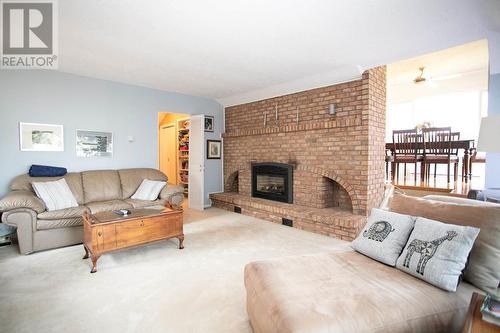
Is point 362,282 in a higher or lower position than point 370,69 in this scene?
lower

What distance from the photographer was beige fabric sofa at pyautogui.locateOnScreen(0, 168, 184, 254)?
308 cm

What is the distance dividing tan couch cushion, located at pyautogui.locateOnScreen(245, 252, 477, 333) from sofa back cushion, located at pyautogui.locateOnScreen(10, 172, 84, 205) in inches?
135

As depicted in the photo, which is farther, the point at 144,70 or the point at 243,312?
the point at 144,70

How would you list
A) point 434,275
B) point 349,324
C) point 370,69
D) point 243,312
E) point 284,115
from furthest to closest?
1. point 284,115
2. point 370,69
3. point 243,312
4. point 434,275
5. point 349,324

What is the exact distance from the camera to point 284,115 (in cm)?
496

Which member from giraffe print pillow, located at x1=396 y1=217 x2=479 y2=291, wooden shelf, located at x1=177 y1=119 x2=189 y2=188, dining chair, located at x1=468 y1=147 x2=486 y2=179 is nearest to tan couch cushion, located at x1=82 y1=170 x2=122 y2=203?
wooden shelf, located at x1=177 y1=119 x2=189 y2=188

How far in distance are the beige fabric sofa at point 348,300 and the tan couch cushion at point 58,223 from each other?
9.14 feet

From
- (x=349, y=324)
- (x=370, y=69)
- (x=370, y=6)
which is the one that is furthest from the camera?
(x=370, y=69)

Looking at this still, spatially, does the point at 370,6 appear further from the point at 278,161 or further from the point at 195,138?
the point at 195,138

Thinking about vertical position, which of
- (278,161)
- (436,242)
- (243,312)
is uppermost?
(278,161)

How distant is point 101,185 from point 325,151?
12.1ft

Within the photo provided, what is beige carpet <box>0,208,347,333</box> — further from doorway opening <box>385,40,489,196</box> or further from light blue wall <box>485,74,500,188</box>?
doorway opening <box>385,40,489,196</box>

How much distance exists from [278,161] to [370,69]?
85.0 inches

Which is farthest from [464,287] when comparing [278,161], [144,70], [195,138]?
[195,138]
